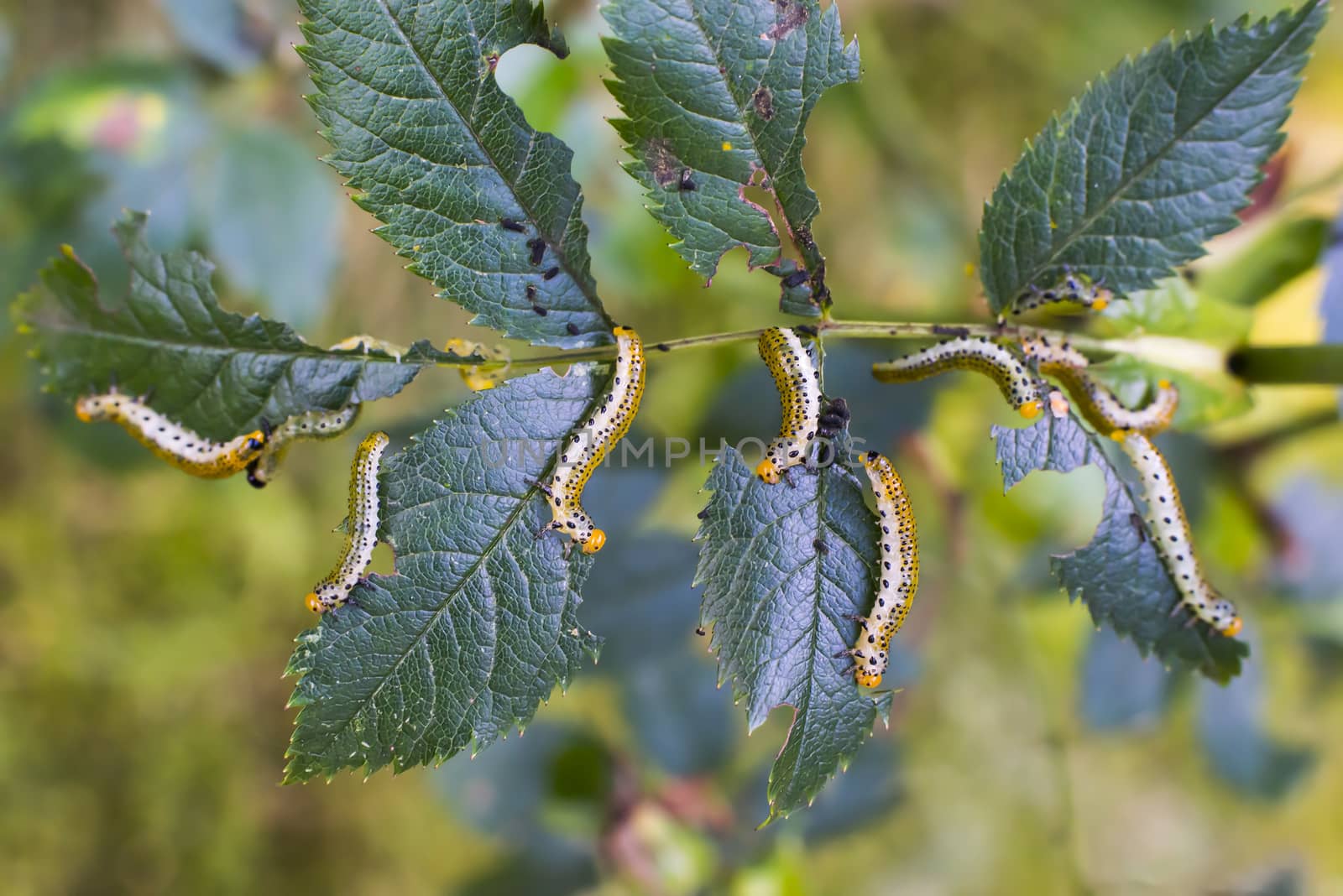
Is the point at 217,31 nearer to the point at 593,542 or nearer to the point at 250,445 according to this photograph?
the point at 250,445

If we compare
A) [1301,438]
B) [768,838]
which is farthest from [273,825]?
[1301,438]

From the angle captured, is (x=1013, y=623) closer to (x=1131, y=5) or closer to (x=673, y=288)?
(x=673, y=288)

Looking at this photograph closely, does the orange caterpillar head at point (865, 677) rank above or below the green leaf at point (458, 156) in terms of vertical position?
below

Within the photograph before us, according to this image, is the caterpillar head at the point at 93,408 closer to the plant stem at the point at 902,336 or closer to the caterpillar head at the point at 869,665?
the plant stem at the point at 902,336

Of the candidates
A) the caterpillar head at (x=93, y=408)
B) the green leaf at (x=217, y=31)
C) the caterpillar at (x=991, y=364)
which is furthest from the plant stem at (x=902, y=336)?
the green leaf at (x=217, y=31)

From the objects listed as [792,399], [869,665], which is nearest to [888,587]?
[869,665]

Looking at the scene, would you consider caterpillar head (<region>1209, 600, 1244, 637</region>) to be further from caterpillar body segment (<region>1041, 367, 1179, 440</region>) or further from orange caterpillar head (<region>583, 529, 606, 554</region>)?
orange caterpillar head (<region>583, 529, 606, 554</region>)
